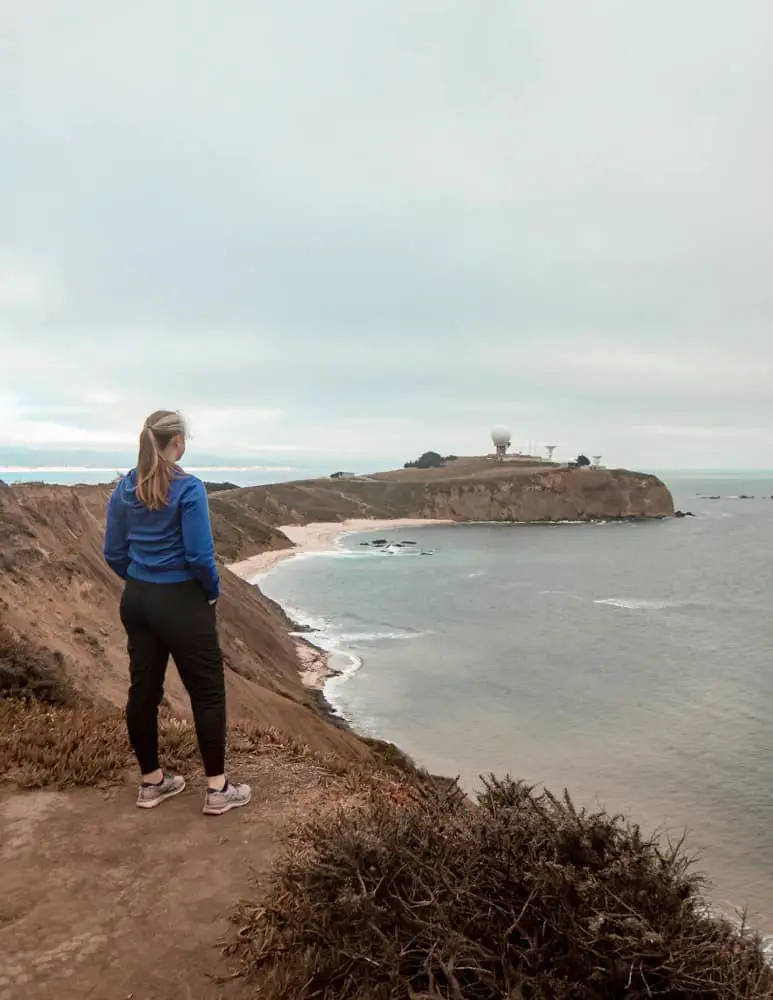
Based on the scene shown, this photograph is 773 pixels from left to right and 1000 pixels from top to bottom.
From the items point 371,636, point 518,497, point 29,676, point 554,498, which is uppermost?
point 29,676

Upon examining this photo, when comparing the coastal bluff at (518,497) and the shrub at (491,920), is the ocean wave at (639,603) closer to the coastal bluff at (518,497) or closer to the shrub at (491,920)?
the shrub at (491,920)

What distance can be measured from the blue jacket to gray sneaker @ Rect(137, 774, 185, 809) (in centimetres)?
142

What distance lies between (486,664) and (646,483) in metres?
A: 109

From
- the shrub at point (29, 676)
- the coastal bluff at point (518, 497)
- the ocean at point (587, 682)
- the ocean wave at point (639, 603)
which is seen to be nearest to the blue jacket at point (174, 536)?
the shrub at point (29, 676)

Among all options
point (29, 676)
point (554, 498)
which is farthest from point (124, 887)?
point (554, 498)

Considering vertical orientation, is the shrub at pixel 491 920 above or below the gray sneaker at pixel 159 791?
above

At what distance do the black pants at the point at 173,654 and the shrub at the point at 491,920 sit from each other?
1221 millimetres

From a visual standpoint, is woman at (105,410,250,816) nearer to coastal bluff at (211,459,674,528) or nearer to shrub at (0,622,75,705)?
shrub at (0,622,75,705)

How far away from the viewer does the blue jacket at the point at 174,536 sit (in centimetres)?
438

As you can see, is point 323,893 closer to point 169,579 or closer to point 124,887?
point 124,887

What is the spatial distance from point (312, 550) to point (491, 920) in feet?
240

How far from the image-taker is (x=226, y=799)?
15.5 ft

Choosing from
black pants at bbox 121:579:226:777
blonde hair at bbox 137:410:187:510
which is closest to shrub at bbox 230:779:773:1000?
black pants at bbox 121:579:226:777

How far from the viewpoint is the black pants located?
444cm
